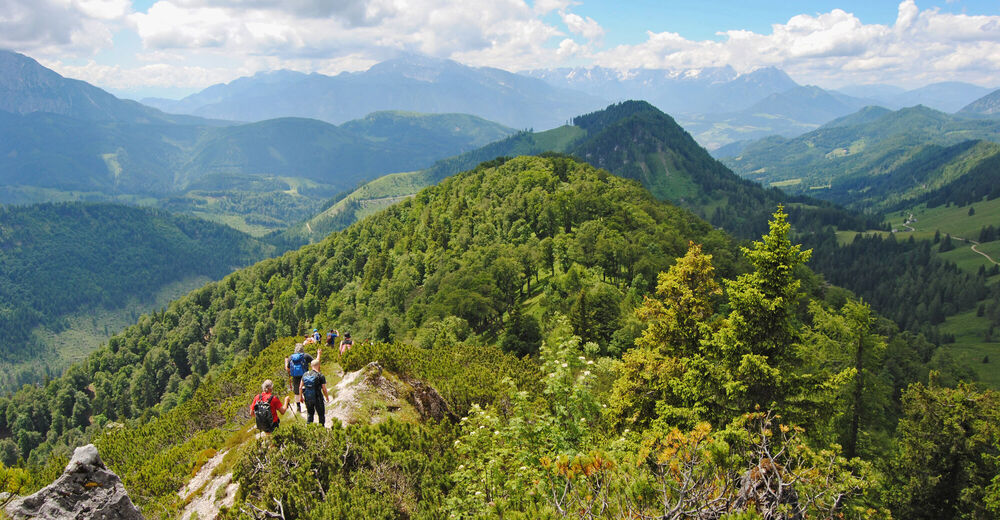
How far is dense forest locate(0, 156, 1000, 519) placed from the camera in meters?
12.3

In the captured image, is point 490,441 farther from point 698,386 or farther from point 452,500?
point 698,386

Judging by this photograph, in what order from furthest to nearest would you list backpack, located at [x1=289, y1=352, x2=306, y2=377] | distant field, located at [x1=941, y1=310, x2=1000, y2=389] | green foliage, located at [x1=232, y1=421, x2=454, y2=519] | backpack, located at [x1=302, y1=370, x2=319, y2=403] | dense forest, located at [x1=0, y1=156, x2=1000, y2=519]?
distant field, located at [x1=941, y1=310, x2=1000, y2=389]
backpack, located at [x1=289, y1=352, x2=306, y2=377]
backpack, located at [x1=302, y1=370, x2=319, y2=403]
green foliage, located at [x1=232, y1=421, x2=454, y2=519]
dense forest, located at [x1=0, y1=156, x2=1000, y2=519]

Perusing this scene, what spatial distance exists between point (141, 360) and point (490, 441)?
184898mm

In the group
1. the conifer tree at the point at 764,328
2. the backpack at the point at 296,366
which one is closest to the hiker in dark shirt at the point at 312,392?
the backpack at the point at 296,366

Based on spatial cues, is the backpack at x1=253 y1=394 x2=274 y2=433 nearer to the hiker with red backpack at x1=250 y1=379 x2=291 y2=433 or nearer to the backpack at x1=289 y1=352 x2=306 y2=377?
the hiker with red backpack at x1=250 y1=379 x2=291 y2=433

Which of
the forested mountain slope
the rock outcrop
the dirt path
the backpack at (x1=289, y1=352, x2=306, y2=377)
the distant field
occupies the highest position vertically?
the rock outcrop

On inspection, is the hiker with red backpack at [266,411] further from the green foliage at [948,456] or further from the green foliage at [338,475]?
the green foliage at [948,456]

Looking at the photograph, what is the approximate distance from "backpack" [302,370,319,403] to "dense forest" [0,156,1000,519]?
366 cm

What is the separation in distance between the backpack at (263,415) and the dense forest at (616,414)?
8.07ft

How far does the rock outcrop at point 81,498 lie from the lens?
11586mm

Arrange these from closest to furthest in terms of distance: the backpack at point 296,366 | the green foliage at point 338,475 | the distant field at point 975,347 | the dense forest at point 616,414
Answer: the dense forest at point 616,414, the green foliage at point 338,475, the backpack at point 296,366, the distant field at point 975,347

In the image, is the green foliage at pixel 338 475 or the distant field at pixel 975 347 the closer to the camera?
the green foliage at pixel 338 475

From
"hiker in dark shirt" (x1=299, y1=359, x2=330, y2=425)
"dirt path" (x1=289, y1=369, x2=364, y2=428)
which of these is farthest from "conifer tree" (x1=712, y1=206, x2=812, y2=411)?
"hiker in dark shirt" (x1=299, y1=359, x2=330, y2=425)

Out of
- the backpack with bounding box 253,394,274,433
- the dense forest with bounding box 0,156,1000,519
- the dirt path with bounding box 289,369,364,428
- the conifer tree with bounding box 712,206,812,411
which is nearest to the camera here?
the dense forest with bounding box 0,156,1000,519
